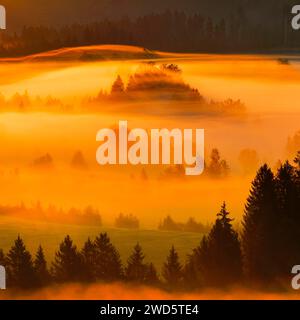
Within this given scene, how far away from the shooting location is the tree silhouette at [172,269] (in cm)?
339

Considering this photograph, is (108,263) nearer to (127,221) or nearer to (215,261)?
(127,221)

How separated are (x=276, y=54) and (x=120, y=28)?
26.5 inches

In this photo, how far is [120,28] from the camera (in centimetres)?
341

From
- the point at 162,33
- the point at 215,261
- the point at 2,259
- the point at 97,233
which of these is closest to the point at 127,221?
the point at 97,233

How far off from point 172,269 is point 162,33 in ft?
3.28

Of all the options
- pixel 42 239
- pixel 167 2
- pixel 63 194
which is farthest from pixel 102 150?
pixel 167 2

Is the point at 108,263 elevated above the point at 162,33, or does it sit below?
below

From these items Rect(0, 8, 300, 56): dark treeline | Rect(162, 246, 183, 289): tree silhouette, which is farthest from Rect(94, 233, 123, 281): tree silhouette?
Rect(0, 8, 300, 56): dark treeline

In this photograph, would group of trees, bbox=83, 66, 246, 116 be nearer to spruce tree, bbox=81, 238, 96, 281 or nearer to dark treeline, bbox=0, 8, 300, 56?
dark treeline, bbox=0, 8, 300, 56

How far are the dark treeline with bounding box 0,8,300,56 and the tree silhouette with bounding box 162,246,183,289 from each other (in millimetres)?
874

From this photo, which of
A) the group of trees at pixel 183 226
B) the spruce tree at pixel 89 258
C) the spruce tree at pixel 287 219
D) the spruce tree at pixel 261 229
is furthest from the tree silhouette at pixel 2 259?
the spruce tree at pixel 287 219

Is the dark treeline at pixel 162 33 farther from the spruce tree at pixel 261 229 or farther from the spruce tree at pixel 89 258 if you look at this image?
the spruce tree at pixel 89 258

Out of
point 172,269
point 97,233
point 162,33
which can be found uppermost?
point 162,33

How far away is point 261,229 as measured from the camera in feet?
11.1
